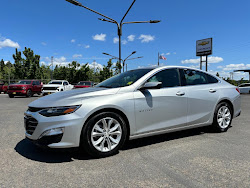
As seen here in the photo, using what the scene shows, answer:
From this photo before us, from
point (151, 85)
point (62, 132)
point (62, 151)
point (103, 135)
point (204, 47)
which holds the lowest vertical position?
point (62, 151)

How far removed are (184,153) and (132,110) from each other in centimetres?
111

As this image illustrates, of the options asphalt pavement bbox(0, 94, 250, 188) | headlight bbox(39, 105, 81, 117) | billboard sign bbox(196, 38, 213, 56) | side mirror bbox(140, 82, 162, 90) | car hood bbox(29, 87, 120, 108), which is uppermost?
billboard sign bbox(196, 38, 213, 56)

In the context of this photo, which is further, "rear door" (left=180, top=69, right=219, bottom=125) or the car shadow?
"rear door" (left=180, top=69, right=219, bottom=125)

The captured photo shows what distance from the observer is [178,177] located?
255 centimetres

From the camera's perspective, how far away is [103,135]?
10.6ft

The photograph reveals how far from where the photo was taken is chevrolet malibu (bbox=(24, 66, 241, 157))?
2.99 m

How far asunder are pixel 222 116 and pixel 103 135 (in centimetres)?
300

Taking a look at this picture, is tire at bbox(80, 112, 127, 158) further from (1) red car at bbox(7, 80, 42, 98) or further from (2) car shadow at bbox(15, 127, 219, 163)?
(1) red car at bbox(7, 80, 42, 98)

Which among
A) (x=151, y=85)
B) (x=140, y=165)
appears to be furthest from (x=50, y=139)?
(x=151, y=85)

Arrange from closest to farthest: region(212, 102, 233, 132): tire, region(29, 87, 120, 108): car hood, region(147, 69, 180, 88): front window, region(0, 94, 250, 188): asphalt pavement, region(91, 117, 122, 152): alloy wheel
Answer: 1. region(0, 94, 250, 188): asphalt pavement
2. region(29, 87, 120, 108): car hood
3. region(91, 117, 122, 152): alloy wheel
4. region(147, 69, 180, 88): front window
5. region(212, 102, 233, 132): tire

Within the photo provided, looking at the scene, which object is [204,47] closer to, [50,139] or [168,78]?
[168,78]

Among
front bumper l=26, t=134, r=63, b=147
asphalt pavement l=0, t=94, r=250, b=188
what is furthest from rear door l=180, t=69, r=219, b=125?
front bumper l=26, t=134, r=63, b=147

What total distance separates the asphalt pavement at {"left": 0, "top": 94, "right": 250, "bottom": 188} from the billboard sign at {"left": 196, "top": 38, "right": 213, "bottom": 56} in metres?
43.9

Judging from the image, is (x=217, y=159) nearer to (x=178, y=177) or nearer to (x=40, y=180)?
(x=178, y=177)
